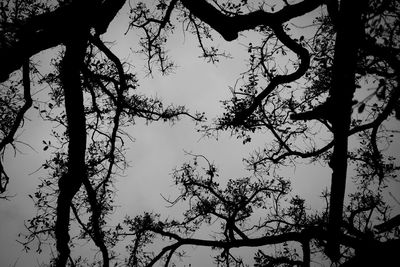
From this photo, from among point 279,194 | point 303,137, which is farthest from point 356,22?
point 279,194

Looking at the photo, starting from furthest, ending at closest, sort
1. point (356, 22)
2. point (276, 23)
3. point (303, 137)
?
point (303, 137) < point (276, 23) < point (356, 22)

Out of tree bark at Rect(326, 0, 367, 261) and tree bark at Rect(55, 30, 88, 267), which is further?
tree bark at Rect(55, 30, 88, 267)

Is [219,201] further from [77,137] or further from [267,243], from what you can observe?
[77,137]

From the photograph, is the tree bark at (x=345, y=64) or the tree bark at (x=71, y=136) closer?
the tree bark at (x=345, y=64)

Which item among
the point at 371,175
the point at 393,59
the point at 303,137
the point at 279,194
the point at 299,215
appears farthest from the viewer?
the point at 299,215

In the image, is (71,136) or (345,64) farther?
(71,136)

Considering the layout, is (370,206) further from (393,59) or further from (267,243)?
(393,59)

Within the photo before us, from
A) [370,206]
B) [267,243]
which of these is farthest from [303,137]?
[267,243]

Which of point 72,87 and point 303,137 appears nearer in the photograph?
point 72,87

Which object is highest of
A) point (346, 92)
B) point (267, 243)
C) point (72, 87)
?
point (72, 87)

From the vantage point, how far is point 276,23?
14.7 feet

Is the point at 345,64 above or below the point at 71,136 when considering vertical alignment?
below

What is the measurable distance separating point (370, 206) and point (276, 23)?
8.09 metres

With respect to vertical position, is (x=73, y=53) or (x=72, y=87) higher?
(x=73, y=53)
